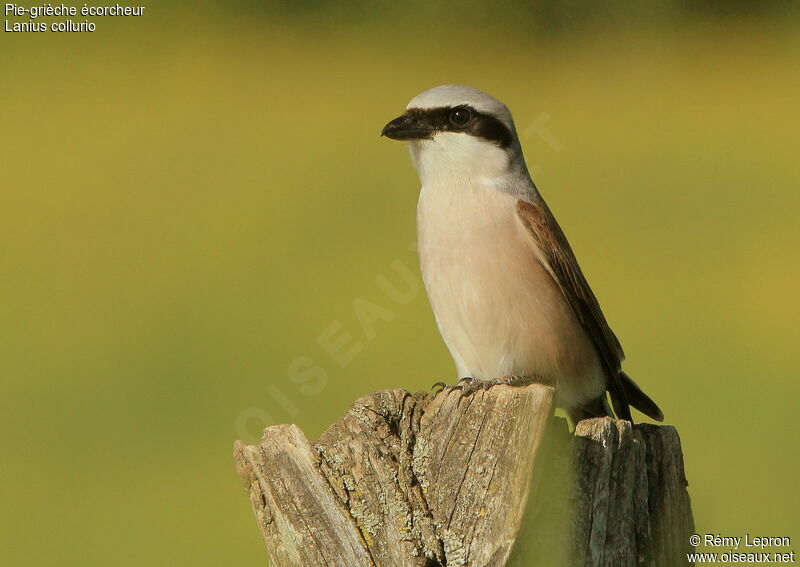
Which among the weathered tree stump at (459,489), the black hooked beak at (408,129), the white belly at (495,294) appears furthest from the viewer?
the black hooked beak at (408,129)

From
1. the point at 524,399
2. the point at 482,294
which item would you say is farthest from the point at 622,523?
the point at 482,294

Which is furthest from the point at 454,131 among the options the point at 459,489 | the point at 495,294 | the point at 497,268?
the point at 459,489

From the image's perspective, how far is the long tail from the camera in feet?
15.2

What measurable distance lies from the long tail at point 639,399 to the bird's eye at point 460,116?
1.43 metres

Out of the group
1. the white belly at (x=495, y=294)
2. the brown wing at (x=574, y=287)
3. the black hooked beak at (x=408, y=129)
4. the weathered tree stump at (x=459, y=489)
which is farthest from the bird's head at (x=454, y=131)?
the weathered tree stump at (x=459, y=489)

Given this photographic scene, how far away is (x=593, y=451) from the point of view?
9.65ft

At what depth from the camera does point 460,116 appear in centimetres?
471

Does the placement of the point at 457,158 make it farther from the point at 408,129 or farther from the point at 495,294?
the point at 495,294

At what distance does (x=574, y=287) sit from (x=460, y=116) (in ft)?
3.25

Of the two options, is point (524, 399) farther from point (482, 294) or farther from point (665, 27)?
point (665, 27)

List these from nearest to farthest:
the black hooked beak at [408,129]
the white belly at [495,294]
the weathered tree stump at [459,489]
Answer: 1. the weathered tree stump at [459,489]
2. the white belly at [495,294]
3. the black hooked beak at [408,129]

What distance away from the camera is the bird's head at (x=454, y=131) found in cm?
466

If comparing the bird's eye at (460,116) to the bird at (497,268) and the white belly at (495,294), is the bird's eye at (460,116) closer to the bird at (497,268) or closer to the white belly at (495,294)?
the bird at (497,268)

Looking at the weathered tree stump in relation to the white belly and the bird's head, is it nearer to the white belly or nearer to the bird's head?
the white belly
